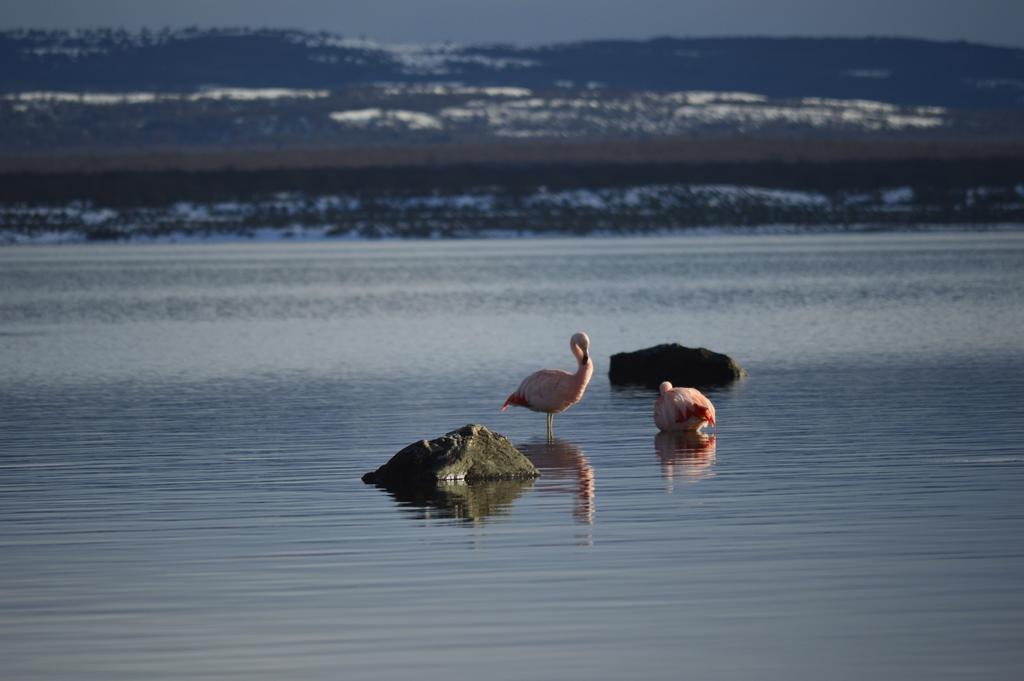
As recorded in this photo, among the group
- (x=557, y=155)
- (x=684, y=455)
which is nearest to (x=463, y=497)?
(x=684, y=455)

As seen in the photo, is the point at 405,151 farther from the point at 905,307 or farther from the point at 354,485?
the point at 354,485

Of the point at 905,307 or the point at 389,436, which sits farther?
the point at 905,307

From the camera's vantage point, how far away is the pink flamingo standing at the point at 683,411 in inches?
747

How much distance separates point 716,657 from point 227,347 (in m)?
25.2

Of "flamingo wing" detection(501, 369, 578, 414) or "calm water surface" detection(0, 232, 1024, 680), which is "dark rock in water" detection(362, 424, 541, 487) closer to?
"calm water surface" detection(0, 232, 1024, 680)

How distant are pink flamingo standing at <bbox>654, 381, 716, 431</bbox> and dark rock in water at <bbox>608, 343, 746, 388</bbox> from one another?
587cm

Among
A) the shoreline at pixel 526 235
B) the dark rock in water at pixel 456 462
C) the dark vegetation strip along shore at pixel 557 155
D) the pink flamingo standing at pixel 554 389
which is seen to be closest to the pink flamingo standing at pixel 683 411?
the pink flamingo standing at pixel 554 389

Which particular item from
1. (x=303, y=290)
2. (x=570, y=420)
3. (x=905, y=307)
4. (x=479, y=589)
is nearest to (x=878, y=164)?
(x=303, y=290)

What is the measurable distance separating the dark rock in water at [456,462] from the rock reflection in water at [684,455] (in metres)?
1.26

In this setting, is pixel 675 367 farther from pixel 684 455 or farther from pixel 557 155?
pixel 557 155

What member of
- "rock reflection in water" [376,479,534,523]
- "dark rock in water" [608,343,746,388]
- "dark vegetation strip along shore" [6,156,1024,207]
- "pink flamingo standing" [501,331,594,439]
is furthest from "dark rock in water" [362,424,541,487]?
"dark vegetation strip along shore" [6,156,1024,207]

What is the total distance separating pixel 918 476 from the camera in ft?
51.5

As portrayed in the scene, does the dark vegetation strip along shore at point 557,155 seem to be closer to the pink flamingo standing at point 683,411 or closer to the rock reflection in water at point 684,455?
the pink flamingo standing at point 683,411

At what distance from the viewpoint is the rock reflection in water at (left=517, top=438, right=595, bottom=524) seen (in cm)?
1449
